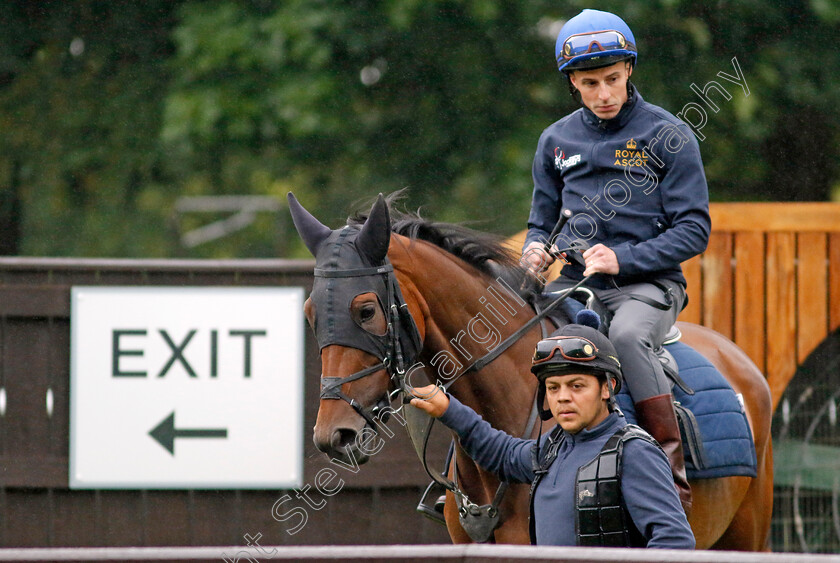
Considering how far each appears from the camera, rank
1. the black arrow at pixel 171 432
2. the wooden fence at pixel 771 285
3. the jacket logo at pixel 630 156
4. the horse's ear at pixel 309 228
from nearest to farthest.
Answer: the horse's ear at pixel 309 228
the jacket logo at pixel 630 156
the black arrow at pixel 171 432
the wooden fence at pixel 771 285

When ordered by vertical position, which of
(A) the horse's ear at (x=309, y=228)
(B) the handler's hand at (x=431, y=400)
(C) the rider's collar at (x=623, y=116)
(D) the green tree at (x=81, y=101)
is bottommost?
(B) the handler's hand at (x=431, y=400)

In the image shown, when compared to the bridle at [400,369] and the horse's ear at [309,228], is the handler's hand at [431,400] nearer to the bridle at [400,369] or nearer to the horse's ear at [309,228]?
the bridle at [400,369]

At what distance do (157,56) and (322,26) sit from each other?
8.73ft

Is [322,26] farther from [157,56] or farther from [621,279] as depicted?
[621,279]

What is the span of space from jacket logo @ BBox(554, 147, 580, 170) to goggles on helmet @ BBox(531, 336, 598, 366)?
1.17 metres

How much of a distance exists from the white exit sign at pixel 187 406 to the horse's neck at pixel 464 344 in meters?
2.46

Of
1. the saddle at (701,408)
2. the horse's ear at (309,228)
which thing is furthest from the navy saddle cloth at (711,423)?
the horse's ear at (309,228)

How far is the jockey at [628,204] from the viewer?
3.49m

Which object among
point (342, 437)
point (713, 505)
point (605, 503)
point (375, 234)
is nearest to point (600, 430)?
point (605, 503)

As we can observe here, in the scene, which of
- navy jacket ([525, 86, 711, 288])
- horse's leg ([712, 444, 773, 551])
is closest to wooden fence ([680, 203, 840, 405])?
horse's leg ([712, 444, 773, 551])

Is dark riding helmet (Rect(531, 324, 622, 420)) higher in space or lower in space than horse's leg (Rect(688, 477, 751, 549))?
higher

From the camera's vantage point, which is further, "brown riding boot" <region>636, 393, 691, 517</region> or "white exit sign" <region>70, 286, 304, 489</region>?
"white exit sign" <region>70, 286, 304, 489</region>

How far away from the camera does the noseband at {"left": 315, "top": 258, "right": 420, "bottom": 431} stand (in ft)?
10.5

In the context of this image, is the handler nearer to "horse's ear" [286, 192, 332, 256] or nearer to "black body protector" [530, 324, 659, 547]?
"black body protector" [530, 324, 659, 547]
